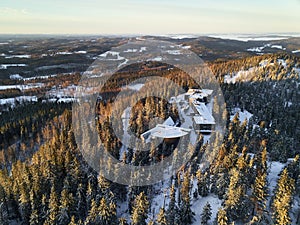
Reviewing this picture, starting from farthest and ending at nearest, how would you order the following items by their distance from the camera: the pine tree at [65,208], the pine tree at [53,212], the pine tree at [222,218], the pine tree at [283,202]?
1. the pine tree at [65,208]
2. the pine tree at [53,212]
3. the pine tree at [222,218]
4. the pine tree at [283,202]

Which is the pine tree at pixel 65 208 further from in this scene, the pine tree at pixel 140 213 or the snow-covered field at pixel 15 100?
the snow-covered field at pixel 15 100

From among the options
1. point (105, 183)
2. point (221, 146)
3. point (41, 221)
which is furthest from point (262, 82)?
point (41, 221)

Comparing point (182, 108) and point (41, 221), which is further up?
point (182, 108)

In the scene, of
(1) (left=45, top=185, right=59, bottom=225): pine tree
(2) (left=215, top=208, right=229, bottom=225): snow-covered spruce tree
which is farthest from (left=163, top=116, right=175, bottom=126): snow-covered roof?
(1) (left=45, top=185, right=59, bottom=225): pine tree

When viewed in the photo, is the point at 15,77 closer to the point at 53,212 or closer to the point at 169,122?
the point at 169,122

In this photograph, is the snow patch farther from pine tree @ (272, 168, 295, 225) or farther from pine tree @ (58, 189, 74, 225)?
pine tree @ (272, 168, 295, 225)

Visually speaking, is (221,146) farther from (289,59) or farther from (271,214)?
(289,59)

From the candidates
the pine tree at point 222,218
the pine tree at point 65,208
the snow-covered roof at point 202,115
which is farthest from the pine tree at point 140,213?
the snow-covered roof at point 202,115

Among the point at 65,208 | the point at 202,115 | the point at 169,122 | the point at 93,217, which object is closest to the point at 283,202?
the point at 93,217
